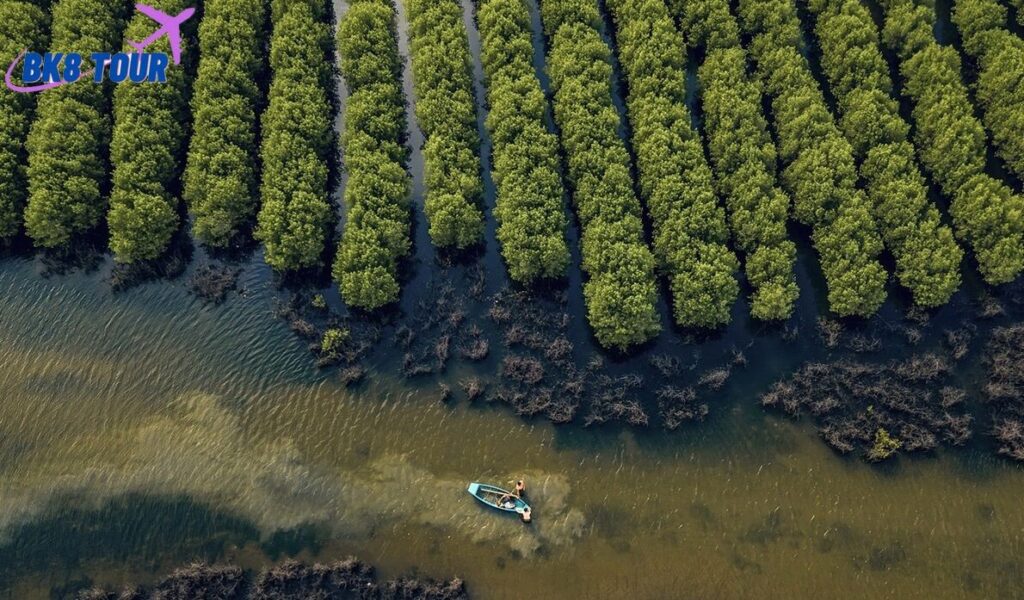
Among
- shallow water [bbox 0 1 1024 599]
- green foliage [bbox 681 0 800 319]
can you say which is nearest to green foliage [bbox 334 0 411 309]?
shallow water [bbox 0 1 1024 599]

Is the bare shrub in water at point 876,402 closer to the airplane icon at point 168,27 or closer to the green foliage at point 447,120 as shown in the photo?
the green foliage at point 447,120

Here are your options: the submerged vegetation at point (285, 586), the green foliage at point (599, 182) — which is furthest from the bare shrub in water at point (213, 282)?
the green foliage at point (599, 182)

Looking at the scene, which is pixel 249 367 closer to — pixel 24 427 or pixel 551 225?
pixel 24 427

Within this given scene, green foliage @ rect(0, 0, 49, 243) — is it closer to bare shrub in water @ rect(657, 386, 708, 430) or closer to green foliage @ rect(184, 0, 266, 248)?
green foliage @ rect(184, 0, 266, 248)

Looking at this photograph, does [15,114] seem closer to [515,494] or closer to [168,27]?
[168,27]

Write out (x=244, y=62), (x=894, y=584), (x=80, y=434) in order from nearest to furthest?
(x=894, y=584), (x=80, y=434), (x=244, y=62)

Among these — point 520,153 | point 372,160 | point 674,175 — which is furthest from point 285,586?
point 674,175

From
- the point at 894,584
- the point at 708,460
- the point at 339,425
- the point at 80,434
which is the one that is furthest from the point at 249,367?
the point at 894,584
